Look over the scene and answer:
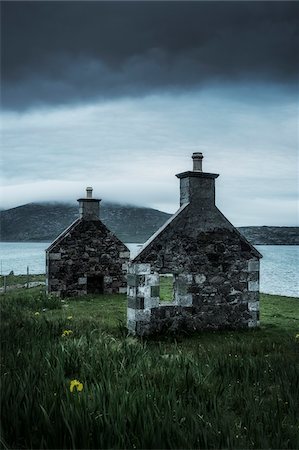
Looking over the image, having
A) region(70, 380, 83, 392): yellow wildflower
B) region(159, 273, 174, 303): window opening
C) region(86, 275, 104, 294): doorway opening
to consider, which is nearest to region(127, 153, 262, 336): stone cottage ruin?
region(159, 273, 174, 303): window opening

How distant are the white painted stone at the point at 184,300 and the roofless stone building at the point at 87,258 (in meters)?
8.70

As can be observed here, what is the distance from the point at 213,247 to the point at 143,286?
239cm

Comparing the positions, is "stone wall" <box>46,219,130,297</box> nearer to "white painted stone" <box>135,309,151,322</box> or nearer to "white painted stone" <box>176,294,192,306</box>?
"white painted stone" <box>176,294,192,306</box>

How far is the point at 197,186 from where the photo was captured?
1286cm

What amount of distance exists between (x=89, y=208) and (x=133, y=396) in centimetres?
1673

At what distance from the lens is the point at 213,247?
1287 centimetres

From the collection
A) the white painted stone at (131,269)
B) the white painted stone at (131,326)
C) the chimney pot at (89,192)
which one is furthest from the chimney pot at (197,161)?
the chimney pot at (89,192)

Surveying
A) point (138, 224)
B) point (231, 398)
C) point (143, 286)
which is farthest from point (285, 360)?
point (138, 224)

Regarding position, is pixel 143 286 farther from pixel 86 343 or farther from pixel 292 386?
pixel 292 386

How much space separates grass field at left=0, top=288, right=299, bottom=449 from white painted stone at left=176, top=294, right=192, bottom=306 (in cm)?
343

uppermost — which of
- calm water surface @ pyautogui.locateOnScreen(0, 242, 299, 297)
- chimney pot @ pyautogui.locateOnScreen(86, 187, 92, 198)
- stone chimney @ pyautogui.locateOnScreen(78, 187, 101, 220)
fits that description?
chimney pot @ pyautogui.locateOnScreen(86, 187, 92, 198)

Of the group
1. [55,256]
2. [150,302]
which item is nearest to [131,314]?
[150,302]

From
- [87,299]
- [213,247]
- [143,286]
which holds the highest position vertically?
[213,247]

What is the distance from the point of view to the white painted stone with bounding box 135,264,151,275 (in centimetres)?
1172
